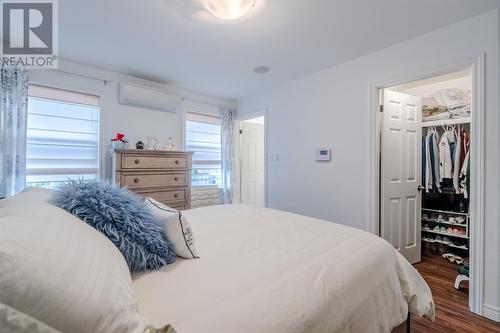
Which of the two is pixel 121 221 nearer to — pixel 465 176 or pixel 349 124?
pixel 349 124

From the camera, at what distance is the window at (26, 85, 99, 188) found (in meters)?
2.58

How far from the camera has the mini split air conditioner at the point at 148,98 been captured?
10.1 feet

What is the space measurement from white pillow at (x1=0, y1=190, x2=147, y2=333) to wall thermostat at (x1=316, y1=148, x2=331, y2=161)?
2649mm

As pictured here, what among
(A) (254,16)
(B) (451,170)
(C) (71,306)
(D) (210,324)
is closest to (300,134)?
(A) (254,16)

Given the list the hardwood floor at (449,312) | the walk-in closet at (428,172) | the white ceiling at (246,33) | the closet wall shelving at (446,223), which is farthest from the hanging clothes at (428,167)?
the white ceiling at (246,33)

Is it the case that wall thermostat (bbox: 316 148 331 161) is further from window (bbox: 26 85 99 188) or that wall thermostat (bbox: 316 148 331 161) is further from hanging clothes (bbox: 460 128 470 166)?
window (bbox: 26 85 99 188)

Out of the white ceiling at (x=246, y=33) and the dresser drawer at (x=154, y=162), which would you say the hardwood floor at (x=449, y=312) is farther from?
the dresser drawer at (x=154, y=162)

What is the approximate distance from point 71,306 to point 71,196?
2.11ft

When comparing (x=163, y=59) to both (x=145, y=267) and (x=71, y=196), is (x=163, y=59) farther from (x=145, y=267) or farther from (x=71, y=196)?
(x=145, y=267)

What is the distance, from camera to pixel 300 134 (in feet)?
10.8

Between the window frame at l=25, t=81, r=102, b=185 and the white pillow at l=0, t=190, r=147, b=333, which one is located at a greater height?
the window frame at l=25, t=81, r=102, b=185

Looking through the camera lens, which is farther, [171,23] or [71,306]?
[171,23]

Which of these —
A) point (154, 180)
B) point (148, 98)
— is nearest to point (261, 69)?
point (148, 98)

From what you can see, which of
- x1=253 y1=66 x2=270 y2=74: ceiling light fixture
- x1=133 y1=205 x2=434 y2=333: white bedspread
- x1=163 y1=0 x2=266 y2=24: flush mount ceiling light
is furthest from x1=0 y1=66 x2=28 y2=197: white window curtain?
x1=253 y1=66 x2=270 y2=74: ceiling light fixture
